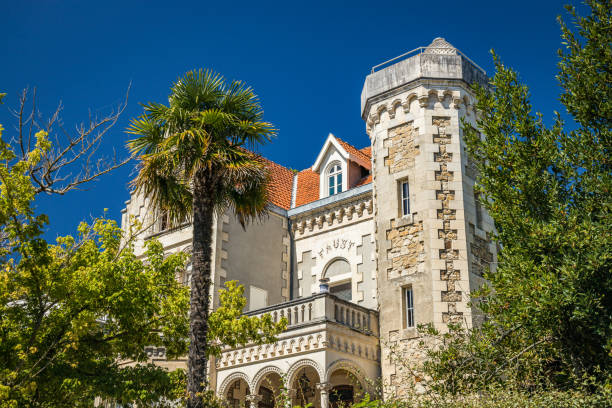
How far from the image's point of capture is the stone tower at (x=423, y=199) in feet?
64.8

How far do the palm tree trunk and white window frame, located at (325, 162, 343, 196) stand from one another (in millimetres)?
12521

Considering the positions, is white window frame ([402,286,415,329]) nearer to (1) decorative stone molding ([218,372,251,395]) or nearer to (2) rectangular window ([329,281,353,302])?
(2) rectangular window ([329,281,353,302])

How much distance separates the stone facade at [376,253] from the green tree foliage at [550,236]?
287 centimetres

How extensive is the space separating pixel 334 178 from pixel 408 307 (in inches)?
306

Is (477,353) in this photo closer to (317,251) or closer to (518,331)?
(518,331)

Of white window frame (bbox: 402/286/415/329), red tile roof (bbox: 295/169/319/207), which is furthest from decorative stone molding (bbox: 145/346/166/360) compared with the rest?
red tile roof (bbox: 295/169/319/207)

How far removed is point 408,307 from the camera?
2031 cm

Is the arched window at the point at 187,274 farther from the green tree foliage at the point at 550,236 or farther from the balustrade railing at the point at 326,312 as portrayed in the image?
the green tree foliage at the point at 550,236

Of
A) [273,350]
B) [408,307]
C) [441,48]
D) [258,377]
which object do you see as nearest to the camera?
[408,307]

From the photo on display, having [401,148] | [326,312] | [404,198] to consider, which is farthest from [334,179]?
[326,312]

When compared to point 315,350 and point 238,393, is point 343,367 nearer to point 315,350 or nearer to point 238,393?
point 315,350

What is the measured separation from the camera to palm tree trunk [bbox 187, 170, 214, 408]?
1275 centimetres

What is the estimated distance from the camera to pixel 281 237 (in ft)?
86.3

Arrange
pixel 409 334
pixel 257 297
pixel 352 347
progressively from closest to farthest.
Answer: pixel 409 334 → pixel 352 347 → pixel 257 297
